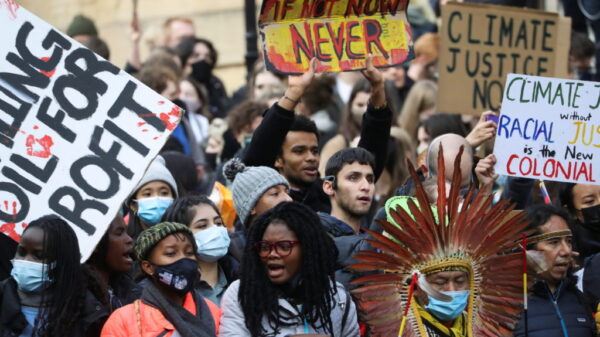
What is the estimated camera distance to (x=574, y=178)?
8.49m

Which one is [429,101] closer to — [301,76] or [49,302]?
[301,76]

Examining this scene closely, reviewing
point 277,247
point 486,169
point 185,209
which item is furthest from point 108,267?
point 486,169

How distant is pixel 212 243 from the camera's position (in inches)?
311

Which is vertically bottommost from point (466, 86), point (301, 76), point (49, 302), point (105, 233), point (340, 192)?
point (49, 302)

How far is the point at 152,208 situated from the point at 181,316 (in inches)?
61.5

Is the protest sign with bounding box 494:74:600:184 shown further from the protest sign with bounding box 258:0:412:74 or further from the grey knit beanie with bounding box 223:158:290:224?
the grey knit beanie with bounding box 223:158:290:224

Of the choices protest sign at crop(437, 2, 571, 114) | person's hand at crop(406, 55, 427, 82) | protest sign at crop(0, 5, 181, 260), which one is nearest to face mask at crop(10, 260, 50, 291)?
protest sign at crop(0, 5, 181, 260)

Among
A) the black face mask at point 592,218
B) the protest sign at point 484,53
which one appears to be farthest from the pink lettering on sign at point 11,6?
the black face mask at point 592,218

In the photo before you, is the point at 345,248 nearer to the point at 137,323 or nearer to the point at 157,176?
the point at 137,323

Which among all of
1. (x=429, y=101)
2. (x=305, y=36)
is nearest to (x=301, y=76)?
(x=305, y=36)

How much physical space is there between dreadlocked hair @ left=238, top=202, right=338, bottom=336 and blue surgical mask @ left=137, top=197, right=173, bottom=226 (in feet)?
5.03

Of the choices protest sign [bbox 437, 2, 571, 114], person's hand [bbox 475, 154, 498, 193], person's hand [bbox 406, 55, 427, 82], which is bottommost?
person's hand [bbox 475, 154, 498, 193]

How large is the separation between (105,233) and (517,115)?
8.31ft

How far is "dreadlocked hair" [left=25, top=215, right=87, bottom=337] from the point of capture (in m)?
7.02
